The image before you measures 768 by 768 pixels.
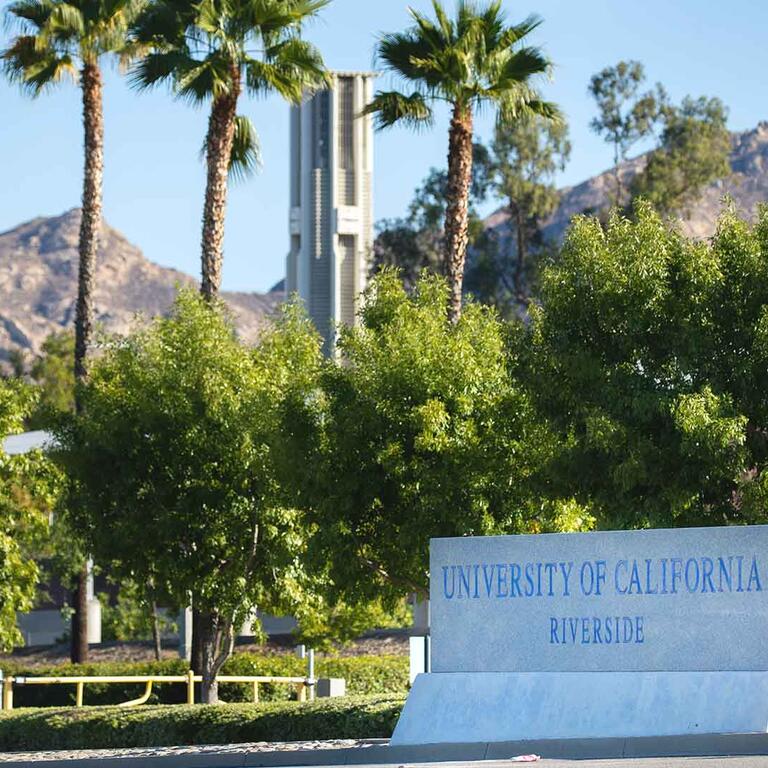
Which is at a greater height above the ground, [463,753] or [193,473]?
[193,473]

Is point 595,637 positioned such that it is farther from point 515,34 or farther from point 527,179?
point 527,179

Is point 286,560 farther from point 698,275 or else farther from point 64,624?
point 64,624

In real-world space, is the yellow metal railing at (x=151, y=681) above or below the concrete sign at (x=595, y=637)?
below

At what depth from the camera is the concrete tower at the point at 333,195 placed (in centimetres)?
7519

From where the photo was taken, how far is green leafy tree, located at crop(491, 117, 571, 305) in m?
65.6

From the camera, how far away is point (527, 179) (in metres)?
66.9

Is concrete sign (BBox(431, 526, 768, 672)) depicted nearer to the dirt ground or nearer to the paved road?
the paved road

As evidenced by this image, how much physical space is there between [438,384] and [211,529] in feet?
17.2

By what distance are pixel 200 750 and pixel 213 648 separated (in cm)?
684

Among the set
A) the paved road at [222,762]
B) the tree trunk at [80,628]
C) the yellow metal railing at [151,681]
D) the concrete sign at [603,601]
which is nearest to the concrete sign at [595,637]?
the concrete sign at [603,601]

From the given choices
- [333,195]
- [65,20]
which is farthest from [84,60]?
[333,195]

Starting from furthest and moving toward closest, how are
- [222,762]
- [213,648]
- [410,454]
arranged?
[213,648] < [410,454] < [222,762]

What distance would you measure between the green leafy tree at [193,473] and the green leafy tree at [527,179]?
40767 mm

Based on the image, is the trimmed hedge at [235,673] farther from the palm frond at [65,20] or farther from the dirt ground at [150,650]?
the palm frond at [65,20]
